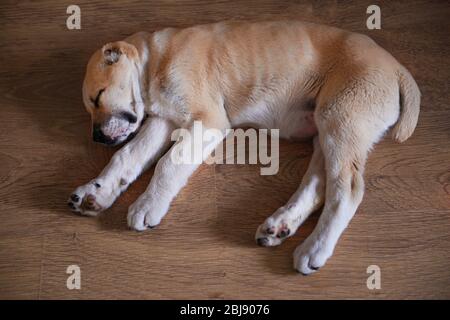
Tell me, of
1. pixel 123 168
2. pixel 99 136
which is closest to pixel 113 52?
pixel 99 136

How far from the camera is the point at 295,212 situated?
6.21ft

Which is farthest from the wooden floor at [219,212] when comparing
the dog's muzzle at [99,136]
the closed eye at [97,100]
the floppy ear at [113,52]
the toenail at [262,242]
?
the floppy ear at [113,52]

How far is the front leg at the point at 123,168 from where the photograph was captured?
6.56ft

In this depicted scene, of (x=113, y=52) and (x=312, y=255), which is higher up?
(x=113, y=52)

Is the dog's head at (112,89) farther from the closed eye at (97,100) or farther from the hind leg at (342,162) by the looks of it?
the hind leg at (342,162)

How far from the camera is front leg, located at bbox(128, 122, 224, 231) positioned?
1949mm

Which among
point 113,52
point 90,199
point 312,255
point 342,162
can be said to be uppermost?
point 113,52

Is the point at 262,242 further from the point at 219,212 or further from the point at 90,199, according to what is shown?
the point at 90,199

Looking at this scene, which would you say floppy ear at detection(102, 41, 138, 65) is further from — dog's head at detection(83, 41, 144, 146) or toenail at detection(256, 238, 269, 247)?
toenail at detection(256, 238, 269, 247)

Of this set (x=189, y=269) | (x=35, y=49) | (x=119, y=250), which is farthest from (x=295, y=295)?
(x=35, y=49)

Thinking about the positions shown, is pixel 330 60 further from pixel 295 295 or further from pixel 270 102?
pixel 295 295

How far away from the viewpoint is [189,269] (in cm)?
192

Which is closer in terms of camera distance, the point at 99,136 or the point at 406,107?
the point at 406,107

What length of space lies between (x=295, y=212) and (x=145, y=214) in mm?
613
